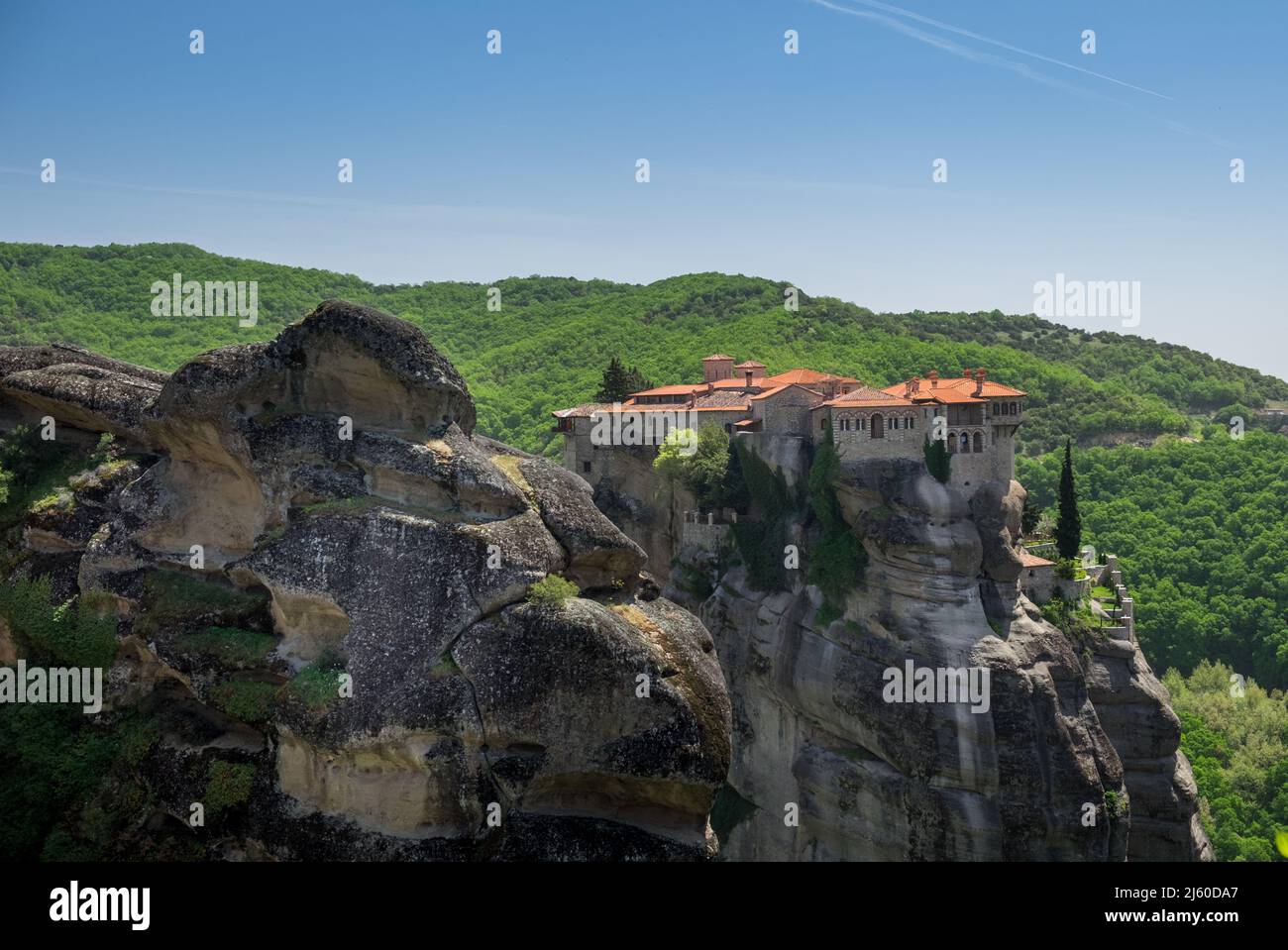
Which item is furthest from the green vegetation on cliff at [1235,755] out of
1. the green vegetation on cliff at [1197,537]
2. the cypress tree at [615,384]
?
the cypress tree at [615,384]

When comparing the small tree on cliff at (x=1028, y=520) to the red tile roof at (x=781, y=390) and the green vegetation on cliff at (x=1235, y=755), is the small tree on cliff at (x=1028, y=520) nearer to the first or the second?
the red tile roof at (x=781, y=390)

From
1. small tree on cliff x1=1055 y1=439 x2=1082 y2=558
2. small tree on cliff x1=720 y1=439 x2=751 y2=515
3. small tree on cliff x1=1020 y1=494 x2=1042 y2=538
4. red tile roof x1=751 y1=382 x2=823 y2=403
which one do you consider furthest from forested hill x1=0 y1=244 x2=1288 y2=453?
small tree on cliff x1=1055 y1=439 x2=1082 y2=558

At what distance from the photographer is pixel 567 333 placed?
84625 mm

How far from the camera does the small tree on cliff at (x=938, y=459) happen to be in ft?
127

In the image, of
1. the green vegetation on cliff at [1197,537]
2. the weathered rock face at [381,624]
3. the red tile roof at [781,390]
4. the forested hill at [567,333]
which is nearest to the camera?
the weathered rock face at [381,624]

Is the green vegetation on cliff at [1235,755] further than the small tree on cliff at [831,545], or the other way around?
the green vegetation on cliff at [1235,755]

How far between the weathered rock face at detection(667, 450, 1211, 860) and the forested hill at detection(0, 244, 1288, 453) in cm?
2630

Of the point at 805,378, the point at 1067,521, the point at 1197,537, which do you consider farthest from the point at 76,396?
the point at 1197,537

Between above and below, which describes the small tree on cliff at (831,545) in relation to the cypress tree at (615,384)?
below

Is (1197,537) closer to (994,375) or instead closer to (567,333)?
(994,375)

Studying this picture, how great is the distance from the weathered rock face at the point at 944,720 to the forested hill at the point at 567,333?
2630 cm

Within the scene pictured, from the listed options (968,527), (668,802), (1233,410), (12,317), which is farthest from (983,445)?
(1233,410)

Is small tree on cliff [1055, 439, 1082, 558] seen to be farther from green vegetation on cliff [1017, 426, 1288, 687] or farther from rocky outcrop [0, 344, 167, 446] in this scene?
rocky outcrop [0, 344, 167, 446]

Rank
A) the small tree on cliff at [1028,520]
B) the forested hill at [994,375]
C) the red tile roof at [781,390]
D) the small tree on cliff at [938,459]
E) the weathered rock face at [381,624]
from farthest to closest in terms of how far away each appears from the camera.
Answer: the forested hill at [994,375], the small tree on cliff at [1028,520], the red tile roof at [781,390], the small tree on cliff at [938,459], the weathered rock face at [381,624]
